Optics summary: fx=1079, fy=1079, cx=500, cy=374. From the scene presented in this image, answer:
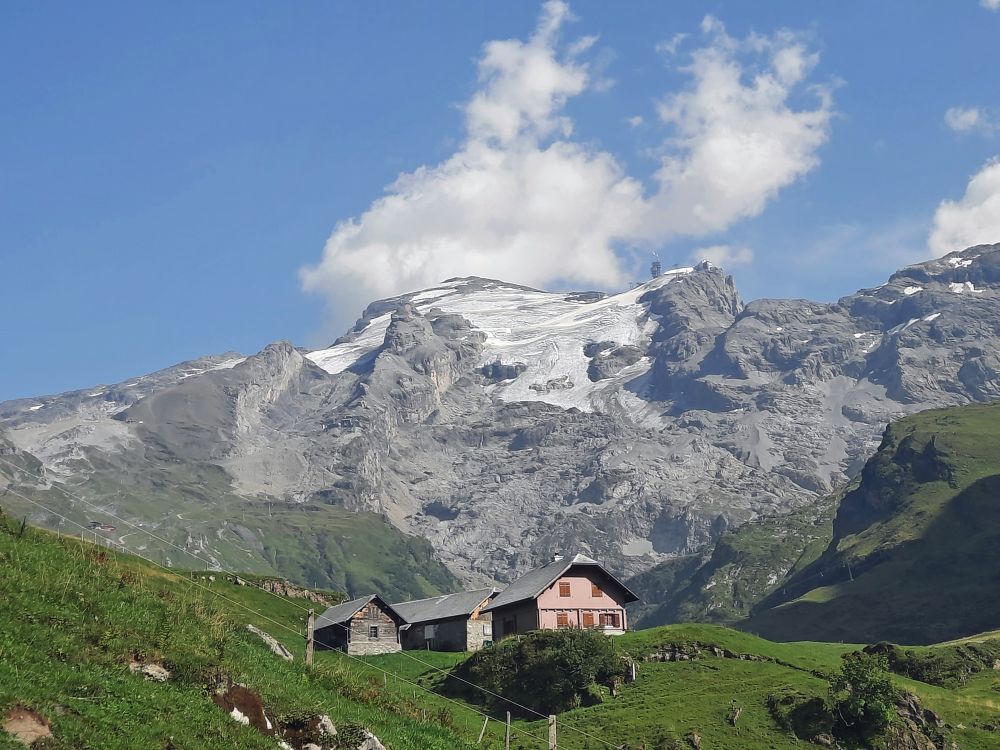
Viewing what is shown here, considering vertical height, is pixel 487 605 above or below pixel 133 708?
above

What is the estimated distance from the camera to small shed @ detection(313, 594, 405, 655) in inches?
4412

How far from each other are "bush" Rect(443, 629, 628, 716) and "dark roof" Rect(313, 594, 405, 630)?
941 inches

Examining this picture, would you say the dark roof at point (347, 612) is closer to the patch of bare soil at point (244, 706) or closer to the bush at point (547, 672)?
the bush at point (547, 672)

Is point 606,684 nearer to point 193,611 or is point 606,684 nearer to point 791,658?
point 791,658

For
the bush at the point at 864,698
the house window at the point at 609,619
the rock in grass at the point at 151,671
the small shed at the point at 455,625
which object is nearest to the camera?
the rock in grass at the point at 151,671

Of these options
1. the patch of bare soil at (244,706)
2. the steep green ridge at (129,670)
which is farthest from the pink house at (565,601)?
the patch of bare soil at (244,706)

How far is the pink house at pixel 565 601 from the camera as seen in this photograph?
11444 cm

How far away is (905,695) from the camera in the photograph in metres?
80.6

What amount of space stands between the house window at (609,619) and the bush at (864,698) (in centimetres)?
4151

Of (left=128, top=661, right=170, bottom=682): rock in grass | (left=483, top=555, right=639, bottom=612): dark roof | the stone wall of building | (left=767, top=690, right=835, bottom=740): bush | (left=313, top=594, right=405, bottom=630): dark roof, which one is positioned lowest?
(left=767, top=690, right=835, bottom=740): bush

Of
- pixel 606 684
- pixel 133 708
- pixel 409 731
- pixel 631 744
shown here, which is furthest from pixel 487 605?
pixel 133 708

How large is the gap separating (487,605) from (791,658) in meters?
36.4

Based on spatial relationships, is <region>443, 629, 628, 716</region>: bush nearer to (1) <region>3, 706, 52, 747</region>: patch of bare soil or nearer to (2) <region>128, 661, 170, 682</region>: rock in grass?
(2) <region>128, 661, 170, 682</region>: rock in grass

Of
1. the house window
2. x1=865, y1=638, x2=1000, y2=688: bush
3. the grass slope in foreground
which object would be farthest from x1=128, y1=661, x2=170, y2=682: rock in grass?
the house window
